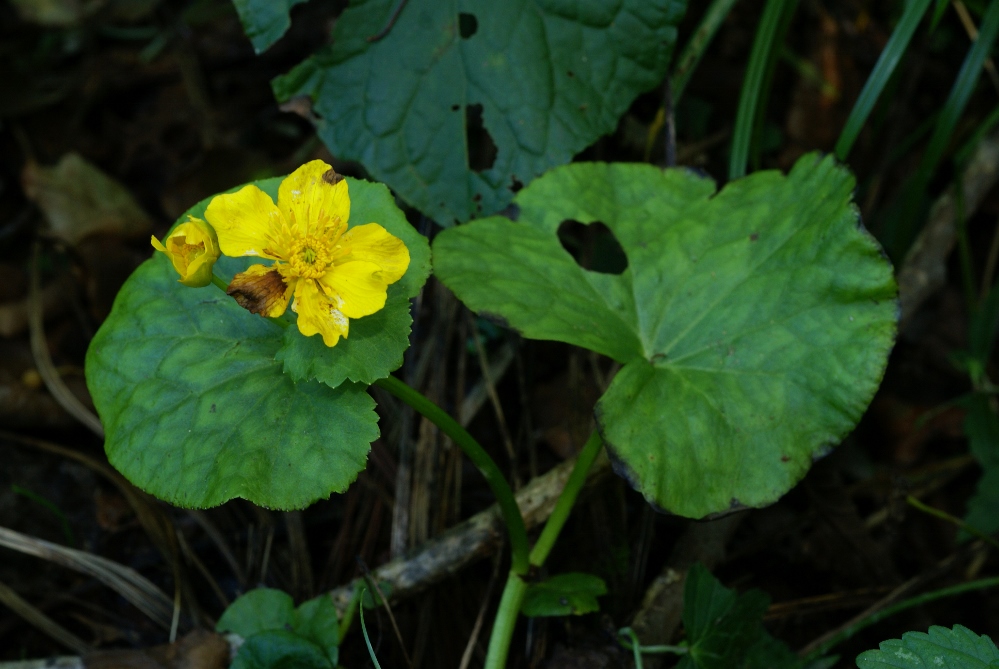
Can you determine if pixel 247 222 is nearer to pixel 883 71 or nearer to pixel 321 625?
pixel 321 625

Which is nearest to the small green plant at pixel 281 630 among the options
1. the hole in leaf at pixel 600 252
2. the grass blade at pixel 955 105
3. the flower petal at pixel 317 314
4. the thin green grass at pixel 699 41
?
the flower petal at pixel 317 314

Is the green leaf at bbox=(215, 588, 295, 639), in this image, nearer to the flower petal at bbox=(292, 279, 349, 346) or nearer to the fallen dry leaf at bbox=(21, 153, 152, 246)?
the flower petal at bbox=(292, 279, 349, 346)

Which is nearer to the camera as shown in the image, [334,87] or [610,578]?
[610,578]

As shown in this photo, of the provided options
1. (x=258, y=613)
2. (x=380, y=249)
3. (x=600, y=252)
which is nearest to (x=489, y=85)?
(x=600, y=252)

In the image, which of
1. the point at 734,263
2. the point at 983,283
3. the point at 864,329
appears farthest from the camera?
the point at 983,283

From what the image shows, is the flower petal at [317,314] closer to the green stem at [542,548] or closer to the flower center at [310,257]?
the flower center at [310,257]

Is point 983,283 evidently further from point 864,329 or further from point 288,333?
point 288,333

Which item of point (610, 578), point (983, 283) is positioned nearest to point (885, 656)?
point (610, 578)
